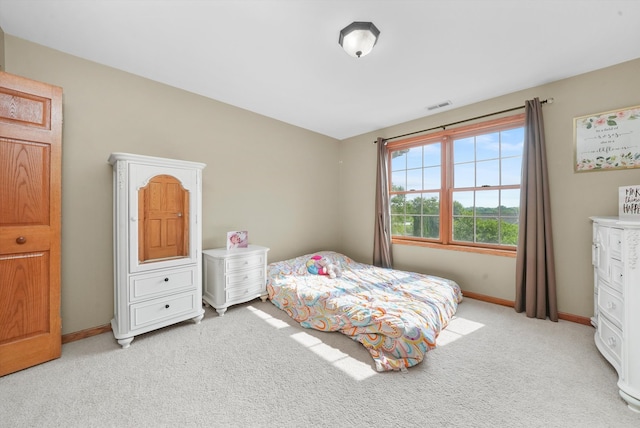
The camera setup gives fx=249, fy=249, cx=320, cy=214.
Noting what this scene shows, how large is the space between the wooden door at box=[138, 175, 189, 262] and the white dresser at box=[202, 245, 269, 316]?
16.2 inches

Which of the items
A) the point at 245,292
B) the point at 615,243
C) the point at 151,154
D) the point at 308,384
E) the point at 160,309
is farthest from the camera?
the point at 245,292

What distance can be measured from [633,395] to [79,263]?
4.04 meters

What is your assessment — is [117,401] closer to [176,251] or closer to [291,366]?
[291,366]

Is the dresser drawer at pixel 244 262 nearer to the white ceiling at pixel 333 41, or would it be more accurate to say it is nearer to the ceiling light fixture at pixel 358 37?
the white ceiling at pixel 333 41

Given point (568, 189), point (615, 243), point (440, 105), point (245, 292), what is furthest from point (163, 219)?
point (568, 189)

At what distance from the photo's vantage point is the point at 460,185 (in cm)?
337

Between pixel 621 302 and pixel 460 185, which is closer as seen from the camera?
pixel 621 302

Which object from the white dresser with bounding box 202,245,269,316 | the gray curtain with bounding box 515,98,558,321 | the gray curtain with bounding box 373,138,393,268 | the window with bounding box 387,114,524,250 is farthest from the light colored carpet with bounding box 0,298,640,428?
the gray curtain with bounding box 373,138,393,268

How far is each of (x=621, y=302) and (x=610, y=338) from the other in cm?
34

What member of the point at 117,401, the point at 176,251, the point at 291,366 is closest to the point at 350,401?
the point at 291,366

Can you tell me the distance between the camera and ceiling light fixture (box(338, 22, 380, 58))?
1778mm

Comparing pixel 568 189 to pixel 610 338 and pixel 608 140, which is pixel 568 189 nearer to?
pixel 608 140

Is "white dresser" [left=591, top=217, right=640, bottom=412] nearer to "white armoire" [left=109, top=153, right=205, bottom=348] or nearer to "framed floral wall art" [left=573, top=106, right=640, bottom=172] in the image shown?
"framed floral wall art" [left=573, top=106, right=640, bottom=172]

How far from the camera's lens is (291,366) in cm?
182
